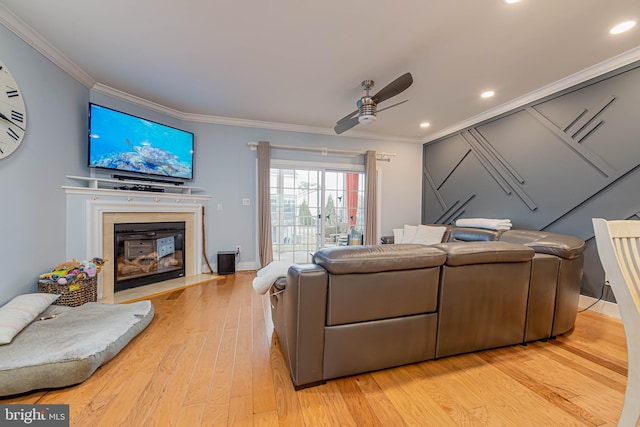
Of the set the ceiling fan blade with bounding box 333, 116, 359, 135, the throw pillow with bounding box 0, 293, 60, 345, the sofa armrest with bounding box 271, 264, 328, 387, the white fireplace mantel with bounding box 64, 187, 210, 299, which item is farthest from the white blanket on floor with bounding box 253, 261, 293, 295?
the white fireplace mantel with bounding box 64, 187, 210, 299

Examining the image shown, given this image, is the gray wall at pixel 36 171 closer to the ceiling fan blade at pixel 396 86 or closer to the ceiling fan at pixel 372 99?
the ceiling fan at pixel 372 99

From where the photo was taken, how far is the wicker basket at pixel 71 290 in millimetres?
2244

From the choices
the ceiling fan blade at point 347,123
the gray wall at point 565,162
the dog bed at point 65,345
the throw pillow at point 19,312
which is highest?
the ceiling fan blade at point 347,123

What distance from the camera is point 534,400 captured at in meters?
1.35

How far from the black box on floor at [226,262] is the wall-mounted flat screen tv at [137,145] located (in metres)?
1.33

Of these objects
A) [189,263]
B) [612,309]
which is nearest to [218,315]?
[189,263]

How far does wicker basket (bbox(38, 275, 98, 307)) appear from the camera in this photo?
2244mm

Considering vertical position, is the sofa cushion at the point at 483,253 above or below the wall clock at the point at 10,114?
below

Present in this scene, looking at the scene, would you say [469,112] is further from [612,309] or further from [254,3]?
[254,3]

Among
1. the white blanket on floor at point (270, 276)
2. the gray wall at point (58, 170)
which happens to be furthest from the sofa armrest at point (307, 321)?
the gray wall at point (58, 170)

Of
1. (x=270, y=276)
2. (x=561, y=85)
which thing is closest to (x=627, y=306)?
(x=270, y=276)

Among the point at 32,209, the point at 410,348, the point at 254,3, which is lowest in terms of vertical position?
the point at 410,348

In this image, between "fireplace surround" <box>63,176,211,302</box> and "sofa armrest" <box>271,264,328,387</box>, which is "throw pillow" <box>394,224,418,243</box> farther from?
"fireplace surround" <box>63,176,211,302</box>

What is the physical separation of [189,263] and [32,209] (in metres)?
1.82
